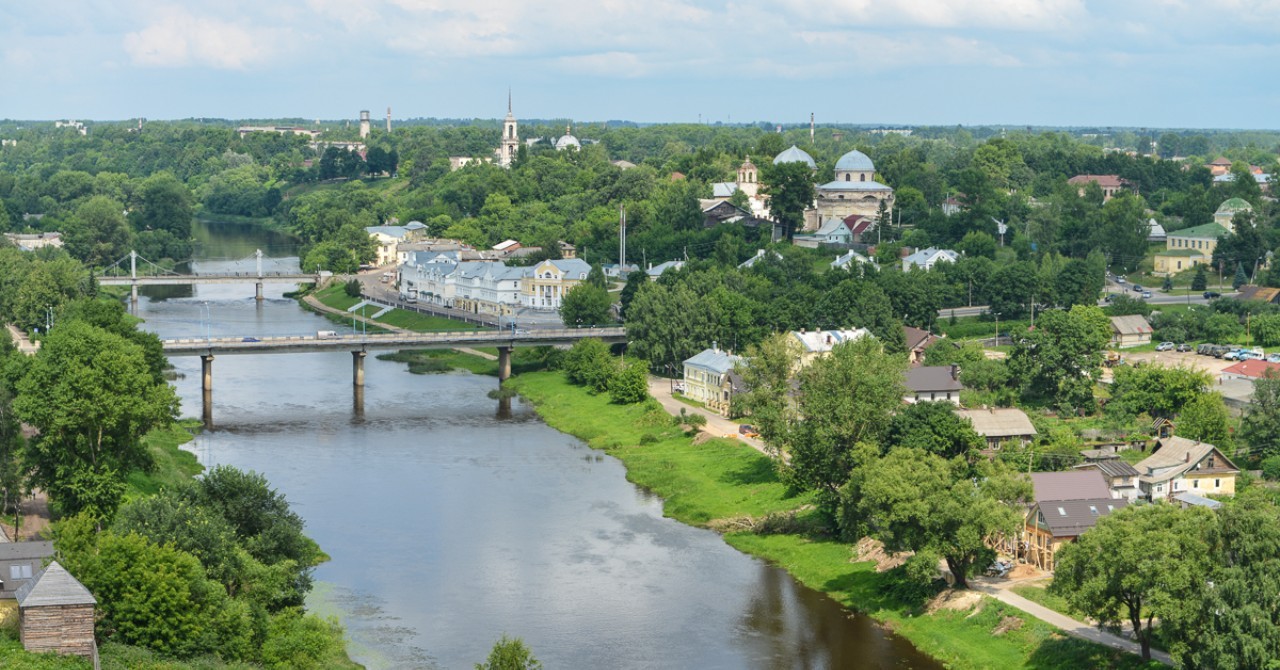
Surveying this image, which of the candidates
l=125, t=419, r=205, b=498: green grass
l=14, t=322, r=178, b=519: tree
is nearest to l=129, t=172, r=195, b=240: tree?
l=125, t=419, r=205, b=498: green grass

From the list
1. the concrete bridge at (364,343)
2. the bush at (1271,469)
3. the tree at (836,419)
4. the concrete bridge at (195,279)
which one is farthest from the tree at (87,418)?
the concrete bridge at (195,279)

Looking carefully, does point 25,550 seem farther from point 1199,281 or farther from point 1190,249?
point 1190,249

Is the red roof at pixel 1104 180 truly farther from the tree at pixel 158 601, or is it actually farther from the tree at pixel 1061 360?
the tree at pixel 158 601

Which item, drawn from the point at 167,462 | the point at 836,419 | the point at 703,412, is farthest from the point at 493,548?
the point at 703,412

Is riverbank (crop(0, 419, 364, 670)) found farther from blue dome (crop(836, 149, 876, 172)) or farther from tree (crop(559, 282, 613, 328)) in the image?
blue dome (crop(836, 149, 876, 172))

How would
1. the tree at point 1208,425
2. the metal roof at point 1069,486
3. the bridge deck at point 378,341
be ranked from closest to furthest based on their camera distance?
1. the metal roof at point 1069,486
2. the tree at point 1208,425
3. the bridge deck at point 378,341

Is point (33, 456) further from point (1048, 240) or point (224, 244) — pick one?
point (224, 244)

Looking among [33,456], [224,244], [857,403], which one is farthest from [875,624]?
[224,244]
